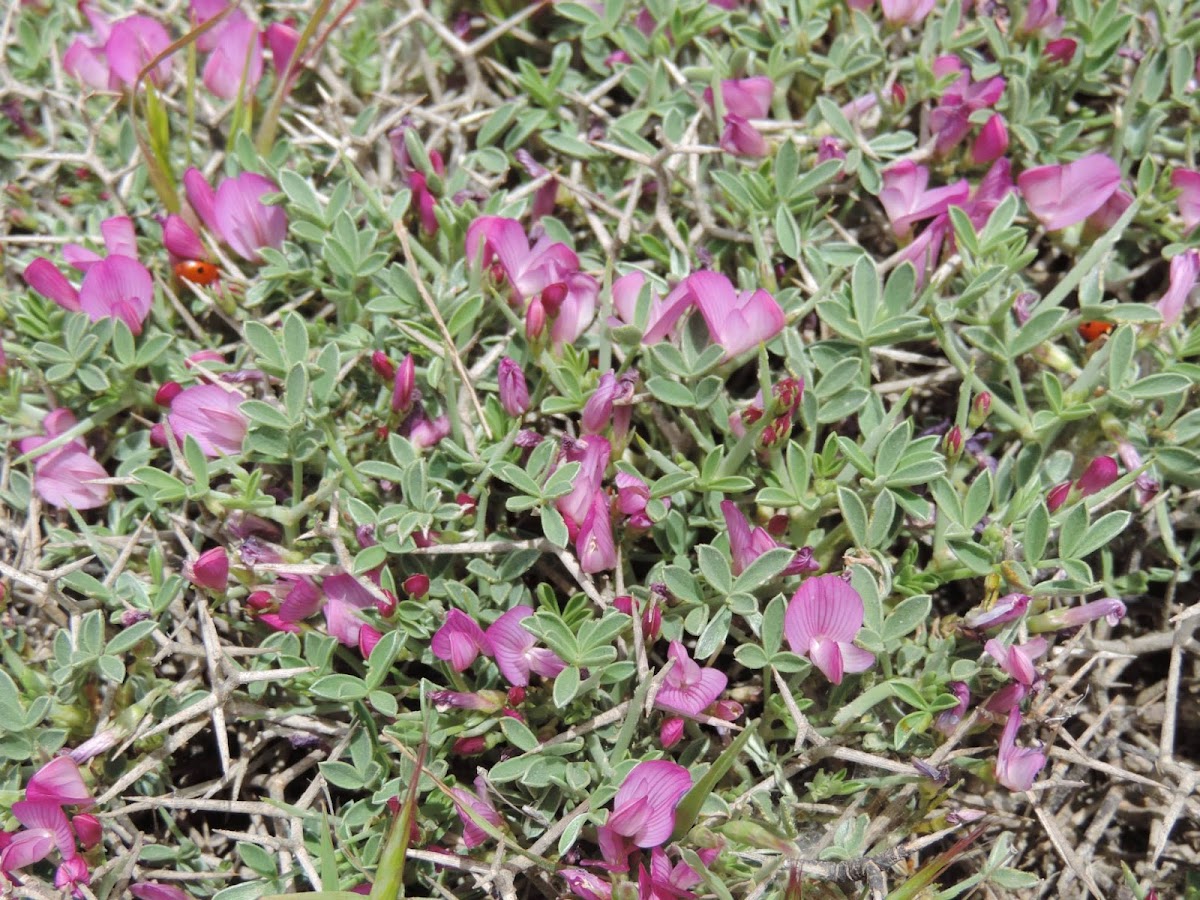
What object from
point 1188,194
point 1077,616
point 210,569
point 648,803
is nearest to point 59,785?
point 210,569

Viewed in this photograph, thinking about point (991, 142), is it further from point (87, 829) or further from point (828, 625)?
point (87, 829)

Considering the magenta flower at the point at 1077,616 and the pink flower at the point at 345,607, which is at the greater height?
the pink flower at the point at 345,607

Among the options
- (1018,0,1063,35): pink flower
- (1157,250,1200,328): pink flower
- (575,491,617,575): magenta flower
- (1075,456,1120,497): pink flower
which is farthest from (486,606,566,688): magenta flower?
(1018,0,1063,35): pink flower

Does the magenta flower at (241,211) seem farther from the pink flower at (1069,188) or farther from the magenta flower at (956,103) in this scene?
the pink flower at (1069,188)

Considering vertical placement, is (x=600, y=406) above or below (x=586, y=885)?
above

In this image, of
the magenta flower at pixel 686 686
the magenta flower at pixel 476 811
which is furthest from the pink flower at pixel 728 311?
the magenta flower at pixel 476 811

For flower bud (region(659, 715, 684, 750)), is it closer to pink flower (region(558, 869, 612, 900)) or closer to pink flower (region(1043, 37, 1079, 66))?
pink flower (region(558, 869, 612, 900))
